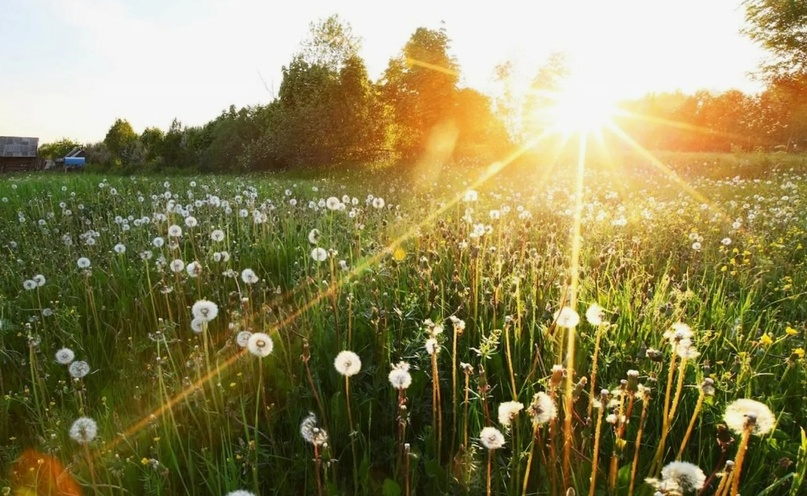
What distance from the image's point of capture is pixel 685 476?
40.6 inches

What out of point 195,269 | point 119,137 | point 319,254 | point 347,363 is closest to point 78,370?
point 195,269

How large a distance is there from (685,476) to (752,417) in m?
0.19

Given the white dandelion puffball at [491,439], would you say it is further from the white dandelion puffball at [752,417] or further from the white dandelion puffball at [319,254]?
the white dandelion puffball at [319,254]

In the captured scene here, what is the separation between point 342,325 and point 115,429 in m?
1.22

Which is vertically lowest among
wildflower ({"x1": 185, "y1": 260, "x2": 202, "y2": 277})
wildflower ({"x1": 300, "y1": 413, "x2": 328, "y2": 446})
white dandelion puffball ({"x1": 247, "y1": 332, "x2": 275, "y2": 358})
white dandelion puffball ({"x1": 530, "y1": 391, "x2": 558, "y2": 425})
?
wildflower ({"x1": 300, "y1": 413, "x2": 328, "y2": 446})

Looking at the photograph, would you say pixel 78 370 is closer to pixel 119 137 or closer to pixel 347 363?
pixel 347 363

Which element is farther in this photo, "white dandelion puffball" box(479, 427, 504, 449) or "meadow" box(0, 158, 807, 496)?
"meadow" box(0, 158, 807, 496)

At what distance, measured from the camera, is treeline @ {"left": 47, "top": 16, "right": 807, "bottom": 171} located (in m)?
25.7

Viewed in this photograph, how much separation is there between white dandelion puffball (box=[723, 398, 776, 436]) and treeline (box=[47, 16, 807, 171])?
2115 centimetres

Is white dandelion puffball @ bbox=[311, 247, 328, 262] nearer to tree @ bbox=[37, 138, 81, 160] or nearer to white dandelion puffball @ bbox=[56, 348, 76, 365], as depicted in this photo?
white dandelion puffball @ bbox=[56, 348, 76, 365]

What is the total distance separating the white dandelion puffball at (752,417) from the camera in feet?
3.36

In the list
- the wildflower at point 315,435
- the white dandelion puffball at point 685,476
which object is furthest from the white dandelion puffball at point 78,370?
the white dandelion puffball at point 685,476

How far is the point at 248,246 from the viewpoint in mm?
4688

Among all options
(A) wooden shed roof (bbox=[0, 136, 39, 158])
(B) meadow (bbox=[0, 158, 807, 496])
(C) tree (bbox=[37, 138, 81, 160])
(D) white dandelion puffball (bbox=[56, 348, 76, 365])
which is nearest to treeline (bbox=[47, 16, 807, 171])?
(B) meadow (bbox=[0, 158, 807, 496])
